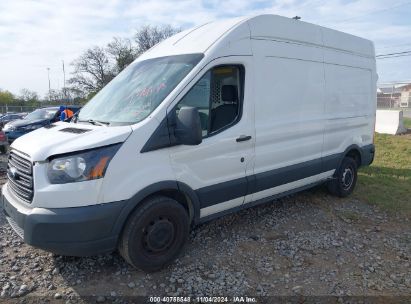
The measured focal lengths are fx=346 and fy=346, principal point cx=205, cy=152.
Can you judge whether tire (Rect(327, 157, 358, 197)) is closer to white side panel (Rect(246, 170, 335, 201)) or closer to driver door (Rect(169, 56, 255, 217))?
white side panel (Rect(246, 170, 335, 201))

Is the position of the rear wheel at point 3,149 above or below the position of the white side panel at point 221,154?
below

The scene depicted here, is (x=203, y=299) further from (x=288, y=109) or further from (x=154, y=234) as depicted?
(x=288, y=109)

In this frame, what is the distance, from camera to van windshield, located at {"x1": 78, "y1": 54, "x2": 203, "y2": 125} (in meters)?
3.55

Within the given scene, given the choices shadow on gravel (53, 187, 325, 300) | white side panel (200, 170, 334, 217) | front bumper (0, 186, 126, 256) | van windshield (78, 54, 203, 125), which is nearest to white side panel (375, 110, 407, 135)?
white side panel (200, 170, 334, 217)

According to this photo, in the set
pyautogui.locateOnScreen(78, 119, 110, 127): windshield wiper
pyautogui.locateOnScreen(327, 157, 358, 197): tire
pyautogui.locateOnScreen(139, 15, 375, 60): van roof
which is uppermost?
pyautogui.locateOnScreen(139, 15, 375, 60): van roof

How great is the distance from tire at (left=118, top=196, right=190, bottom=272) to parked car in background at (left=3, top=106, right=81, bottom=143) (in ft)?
31.3

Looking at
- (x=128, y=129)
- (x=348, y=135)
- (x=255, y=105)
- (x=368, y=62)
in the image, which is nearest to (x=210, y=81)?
(x=255, y=105)

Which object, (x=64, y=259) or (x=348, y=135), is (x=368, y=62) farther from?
(x=64, y=259)

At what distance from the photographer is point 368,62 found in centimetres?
630

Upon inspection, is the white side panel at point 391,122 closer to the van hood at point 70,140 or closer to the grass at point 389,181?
the grass at point 389,181

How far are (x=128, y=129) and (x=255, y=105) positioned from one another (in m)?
1.70

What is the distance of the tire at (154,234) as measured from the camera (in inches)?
132

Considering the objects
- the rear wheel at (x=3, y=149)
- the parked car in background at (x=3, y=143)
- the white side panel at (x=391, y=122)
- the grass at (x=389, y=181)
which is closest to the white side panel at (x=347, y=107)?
the grass at (x=389, y=181)

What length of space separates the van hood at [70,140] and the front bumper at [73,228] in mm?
516
